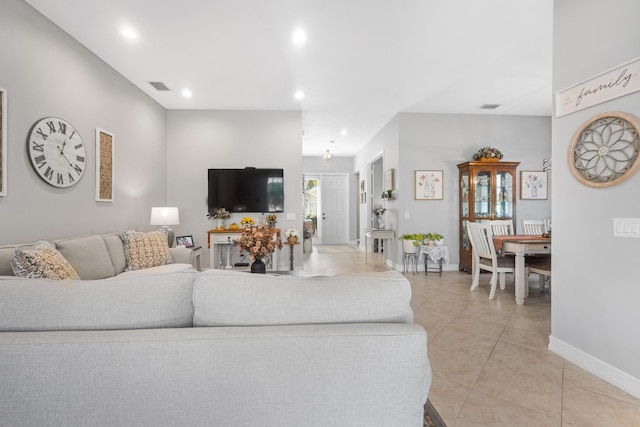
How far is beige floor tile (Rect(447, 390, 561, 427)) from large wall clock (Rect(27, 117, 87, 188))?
12.3 feet

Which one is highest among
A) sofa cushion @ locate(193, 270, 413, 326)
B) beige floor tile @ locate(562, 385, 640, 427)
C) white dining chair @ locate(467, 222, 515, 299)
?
sofa cushion @ locate(193, 270, 413, 326)

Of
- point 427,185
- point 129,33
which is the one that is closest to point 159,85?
point 129,33

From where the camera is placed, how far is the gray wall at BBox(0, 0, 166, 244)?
2650 millimetres

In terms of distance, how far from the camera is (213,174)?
219 inches

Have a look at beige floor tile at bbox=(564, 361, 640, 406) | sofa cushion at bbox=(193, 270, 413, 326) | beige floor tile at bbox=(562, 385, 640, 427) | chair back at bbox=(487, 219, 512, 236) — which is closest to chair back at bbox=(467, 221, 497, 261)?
chair back at bbox=(487, 219, 512, 236)

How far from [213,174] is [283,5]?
3.35 meters

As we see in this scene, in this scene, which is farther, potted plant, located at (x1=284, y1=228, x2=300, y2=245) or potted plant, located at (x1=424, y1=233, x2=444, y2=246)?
potted plant, located at (x1=424, y1=233, x2=444, y2=246)

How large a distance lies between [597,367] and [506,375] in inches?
23.9

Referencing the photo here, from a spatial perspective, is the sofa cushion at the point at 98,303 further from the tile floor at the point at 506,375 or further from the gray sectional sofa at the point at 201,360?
the tile floor at the point at 506,375

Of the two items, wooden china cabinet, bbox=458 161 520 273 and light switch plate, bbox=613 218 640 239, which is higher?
wooden china cabinet, bbox=458 161 520 273

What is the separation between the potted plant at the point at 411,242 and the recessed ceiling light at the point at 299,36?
142 inches

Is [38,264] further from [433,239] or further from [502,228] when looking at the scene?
[502,228]

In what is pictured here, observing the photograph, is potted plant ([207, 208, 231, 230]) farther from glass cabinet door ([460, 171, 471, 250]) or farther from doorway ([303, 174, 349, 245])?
doorway ([303, 174, 349, 245])

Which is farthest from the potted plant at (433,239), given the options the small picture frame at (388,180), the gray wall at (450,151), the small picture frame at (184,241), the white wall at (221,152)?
the small picture frame at (184,241)
